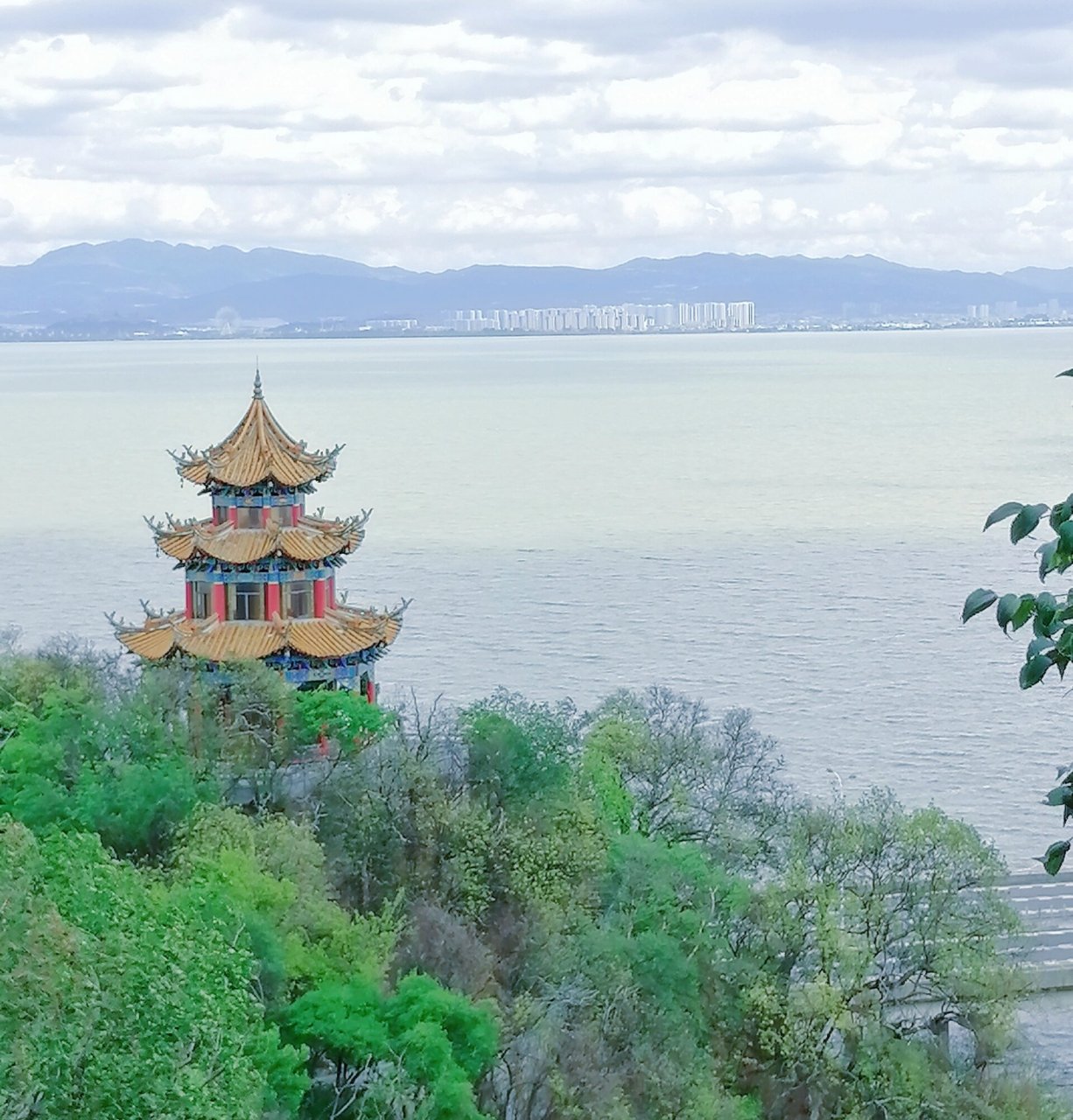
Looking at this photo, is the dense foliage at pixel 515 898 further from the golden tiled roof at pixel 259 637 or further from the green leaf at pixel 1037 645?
the green leaf at pixel 1037 645

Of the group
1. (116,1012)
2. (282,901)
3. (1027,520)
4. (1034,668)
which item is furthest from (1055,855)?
(282,901)

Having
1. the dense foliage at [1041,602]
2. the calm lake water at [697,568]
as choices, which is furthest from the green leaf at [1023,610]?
the calm lake water at [697,568]

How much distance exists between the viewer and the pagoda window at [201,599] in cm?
3206

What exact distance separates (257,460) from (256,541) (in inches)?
56.7

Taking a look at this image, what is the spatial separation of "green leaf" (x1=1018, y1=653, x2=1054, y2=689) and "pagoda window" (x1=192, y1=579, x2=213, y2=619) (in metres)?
26.8

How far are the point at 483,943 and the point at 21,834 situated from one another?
856cm

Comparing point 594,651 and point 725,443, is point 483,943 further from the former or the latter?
point 725,443

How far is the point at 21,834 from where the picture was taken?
61.5 feet

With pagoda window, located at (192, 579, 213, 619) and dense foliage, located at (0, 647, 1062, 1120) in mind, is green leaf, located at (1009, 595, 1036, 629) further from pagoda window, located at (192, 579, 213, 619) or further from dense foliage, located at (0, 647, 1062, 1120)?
pagoda window, located at (192, 579, 213, 619)

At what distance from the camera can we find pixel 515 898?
2662cm

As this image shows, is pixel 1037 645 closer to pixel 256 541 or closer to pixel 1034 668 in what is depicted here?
pixel 1034 668

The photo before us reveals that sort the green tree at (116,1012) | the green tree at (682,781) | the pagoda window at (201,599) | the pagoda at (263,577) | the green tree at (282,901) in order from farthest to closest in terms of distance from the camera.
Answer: the pagoda window at (201,599) < the green tree at (682,781) < the pagoda at (263,577) < the green tree at (282,901) < the green tree at (116,1012)

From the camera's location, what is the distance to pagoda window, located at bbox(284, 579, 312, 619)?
32.0 meters

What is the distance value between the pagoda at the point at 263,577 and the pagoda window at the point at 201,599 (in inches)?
0.9
